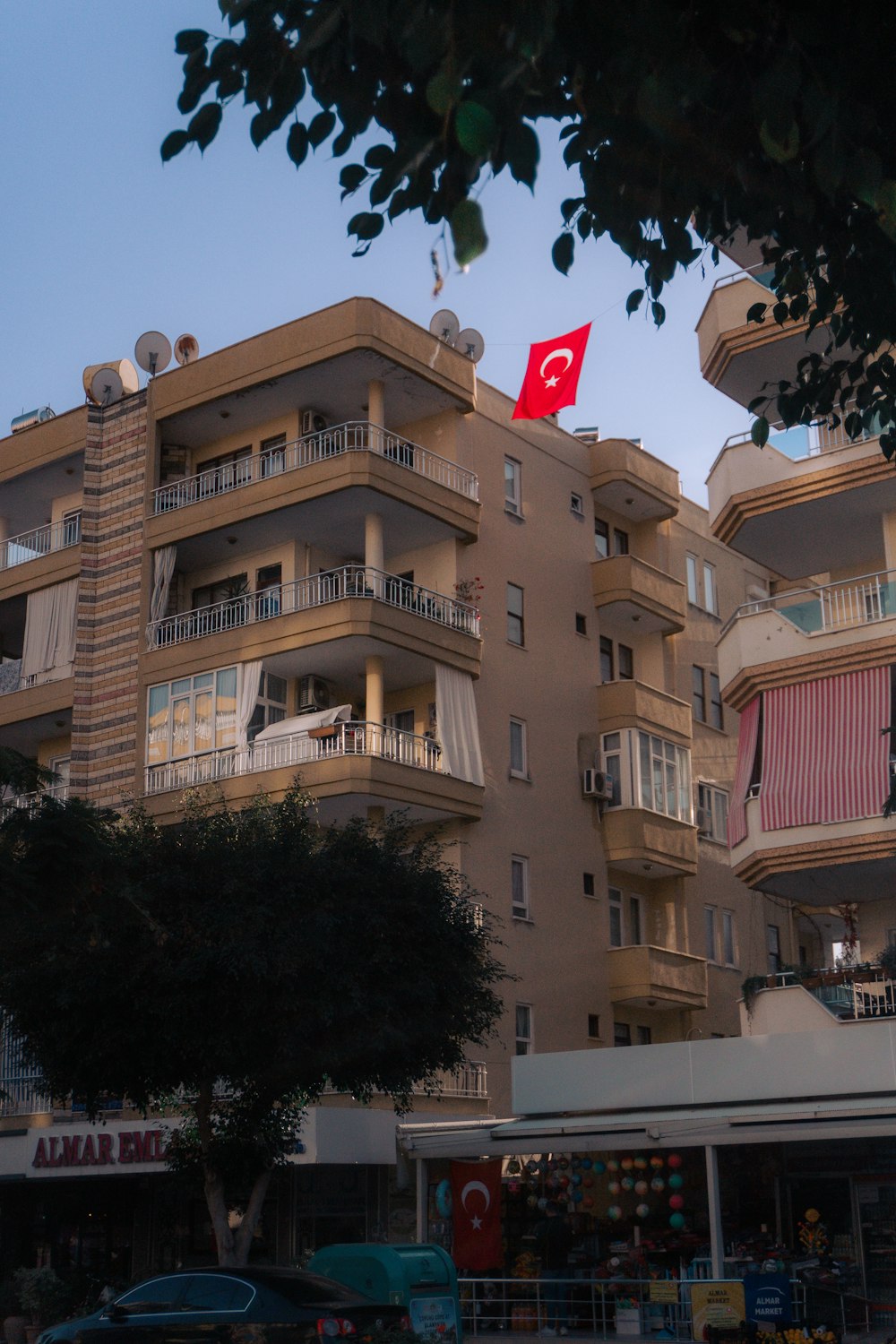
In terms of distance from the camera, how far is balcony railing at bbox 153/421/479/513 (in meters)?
32.1

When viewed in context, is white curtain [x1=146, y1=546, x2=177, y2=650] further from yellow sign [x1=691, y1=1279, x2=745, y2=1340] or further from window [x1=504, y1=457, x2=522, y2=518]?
yellow sign [x1=691, y1=1279, x2=745, y2=1340]

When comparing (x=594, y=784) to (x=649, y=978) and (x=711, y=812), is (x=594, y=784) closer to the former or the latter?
(x=649, y=978)

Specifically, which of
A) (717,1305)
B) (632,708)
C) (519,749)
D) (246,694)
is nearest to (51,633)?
(246,694)

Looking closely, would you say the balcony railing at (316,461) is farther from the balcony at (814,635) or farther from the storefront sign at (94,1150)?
the storefront sign at (94,1150)

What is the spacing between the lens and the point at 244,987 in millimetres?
20750

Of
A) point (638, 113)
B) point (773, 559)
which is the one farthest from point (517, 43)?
point (773, 559)

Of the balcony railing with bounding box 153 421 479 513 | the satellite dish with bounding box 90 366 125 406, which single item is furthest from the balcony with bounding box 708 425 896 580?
the satellite dish with bounding box 90 366 125 406

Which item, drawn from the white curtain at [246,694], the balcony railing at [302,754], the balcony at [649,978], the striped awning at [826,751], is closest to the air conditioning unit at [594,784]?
the balcony at [649,978]

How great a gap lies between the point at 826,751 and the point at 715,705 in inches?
659

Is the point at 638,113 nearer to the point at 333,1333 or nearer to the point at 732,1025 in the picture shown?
the point at 333,1333

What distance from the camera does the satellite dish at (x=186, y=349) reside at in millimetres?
36250

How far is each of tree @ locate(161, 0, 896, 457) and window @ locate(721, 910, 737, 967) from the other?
3161cm

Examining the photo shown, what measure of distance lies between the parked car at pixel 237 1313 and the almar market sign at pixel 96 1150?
10.3 m

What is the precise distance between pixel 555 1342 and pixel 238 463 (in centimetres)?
1846
